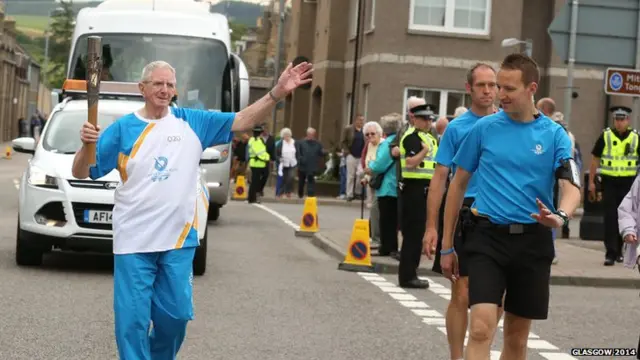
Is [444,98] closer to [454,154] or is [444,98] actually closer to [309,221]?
[309,221]

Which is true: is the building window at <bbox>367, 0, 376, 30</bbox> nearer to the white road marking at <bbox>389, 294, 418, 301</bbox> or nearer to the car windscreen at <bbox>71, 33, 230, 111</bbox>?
the car windscreen at <bbox>71, 33, 230, 111</bbox>

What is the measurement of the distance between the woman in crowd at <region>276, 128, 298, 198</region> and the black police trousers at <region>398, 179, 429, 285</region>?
22.0 m

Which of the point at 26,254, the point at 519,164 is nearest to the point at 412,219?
the point at 26,254

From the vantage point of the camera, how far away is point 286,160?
3697 centimetres

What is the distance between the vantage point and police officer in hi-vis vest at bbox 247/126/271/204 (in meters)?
34.1

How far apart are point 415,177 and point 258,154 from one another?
19753mm

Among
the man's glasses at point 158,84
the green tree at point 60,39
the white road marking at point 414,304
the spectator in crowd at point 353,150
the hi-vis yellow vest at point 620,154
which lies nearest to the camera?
the man's glasses at point 158,84

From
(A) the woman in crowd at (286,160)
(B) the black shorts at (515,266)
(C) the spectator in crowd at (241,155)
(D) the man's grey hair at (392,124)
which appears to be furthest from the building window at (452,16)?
(B) the black shorts at (515,266)

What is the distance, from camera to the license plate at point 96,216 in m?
15.0

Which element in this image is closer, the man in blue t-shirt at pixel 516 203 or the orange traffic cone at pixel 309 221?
the man in blue t-shirt at pixel 516 203

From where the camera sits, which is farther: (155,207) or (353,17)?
(353,17)

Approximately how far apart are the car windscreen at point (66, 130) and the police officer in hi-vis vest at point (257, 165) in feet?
56.7

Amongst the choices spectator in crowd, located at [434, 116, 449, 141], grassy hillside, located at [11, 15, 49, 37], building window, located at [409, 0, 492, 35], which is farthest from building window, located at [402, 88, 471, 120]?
grassy hillside, located at [11, 15, 49, 37]

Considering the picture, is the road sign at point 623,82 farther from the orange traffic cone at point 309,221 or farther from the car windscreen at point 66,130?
the car windscreen at point 66,130
